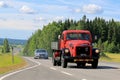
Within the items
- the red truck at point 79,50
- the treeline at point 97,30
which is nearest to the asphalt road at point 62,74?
the red truck at point 79,50

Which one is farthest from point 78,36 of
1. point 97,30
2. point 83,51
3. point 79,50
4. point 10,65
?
point 97,30

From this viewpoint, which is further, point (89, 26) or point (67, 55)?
point (89, 26)

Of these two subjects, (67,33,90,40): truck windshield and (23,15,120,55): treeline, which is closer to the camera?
(67,33,90,40): truck windshield

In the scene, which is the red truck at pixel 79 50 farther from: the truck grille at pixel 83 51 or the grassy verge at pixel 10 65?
the grassy verge at pixel 10 65

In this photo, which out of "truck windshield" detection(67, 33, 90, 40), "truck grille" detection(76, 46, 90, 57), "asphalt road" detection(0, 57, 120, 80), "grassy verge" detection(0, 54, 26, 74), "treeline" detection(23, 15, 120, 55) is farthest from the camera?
"treeline" detection(23, 15, 120, 55)

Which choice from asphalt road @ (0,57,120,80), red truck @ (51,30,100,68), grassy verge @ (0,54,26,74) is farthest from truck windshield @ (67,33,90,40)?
asphalt road @ (0,57,120,80)

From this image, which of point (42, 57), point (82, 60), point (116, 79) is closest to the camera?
point (116, 79)

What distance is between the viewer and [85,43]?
33.8 m

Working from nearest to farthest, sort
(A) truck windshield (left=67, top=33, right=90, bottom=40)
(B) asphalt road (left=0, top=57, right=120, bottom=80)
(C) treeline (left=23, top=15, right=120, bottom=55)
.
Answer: (B) asphalt road (left=0, top=57, right=120, bottom=80) < (A) truck windshield (left=67, top=33, right=90, bottom=40) < (C) treeline (left=23, top=15, right=120, bottom=55)

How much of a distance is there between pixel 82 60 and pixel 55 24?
147738 millimetres

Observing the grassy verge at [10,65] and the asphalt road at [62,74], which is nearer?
the asphalt road at [62,74]

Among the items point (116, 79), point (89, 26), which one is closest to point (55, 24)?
point (89, 26)

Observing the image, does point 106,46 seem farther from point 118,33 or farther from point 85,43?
point 85,43

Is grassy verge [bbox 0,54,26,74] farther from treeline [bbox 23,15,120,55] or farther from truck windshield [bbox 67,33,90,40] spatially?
treeline [bbox 23,15,120,55]
